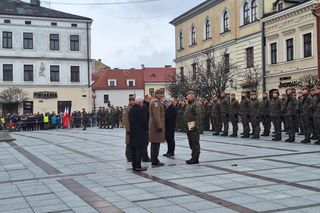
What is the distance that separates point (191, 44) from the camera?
51594 mm

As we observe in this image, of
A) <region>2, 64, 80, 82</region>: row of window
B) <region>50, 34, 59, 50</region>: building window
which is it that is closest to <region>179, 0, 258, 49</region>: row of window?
<region>2, 64, 80, 82</region>: row of window

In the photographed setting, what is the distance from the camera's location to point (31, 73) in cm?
5028

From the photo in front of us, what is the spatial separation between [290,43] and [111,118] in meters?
14.4

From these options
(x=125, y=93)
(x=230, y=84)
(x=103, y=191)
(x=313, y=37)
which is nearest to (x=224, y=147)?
(x=103, y=191)

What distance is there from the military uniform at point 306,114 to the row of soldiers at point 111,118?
20.5 m

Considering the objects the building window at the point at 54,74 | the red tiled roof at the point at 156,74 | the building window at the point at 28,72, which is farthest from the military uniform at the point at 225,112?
the red tiled roof at the point at 156,74

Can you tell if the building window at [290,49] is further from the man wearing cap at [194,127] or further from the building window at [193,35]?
the man wearing cap at [194,127]

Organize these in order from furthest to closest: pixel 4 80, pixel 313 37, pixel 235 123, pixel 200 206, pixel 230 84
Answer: pixel 4 80, pixel 230 84, pixel 313 37, pixel 235 123, pixel 200 206

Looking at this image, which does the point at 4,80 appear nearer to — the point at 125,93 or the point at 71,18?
the point at 71,18

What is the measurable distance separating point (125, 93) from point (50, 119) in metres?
43.4

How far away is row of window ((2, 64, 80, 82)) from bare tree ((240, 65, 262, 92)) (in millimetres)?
20975

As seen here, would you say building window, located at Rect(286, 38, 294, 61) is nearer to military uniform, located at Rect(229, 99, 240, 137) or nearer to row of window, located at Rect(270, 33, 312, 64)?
row of window, located at Rect(270, 33, 312, 64)

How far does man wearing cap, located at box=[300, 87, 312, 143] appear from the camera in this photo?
53.2ft

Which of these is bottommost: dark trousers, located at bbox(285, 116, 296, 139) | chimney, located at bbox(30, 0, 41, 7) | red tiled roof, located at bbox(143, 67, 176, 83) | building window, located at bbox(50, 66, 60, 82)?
dark trousers, located at bbox(285, 116, 296, 139)
